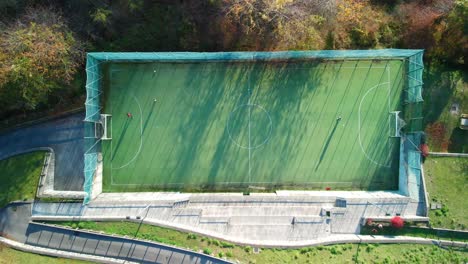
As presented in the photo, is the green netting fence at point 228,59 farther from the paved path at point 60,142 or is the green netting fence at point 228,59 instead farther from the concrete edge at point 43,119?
the concrete edge at point 43,119

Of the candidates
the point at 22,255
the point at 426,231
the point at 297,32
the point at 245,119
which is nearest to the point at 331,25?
the point at 297,32

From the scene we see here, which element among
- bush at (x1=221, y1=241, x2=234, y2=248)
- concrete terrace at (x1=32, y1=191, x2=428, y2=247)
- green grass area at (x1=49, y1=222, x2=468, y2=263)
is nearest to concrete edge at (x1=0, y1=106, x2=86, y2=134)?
concrete terrace at (x1=32, y1=191, x2=428, y2=247)

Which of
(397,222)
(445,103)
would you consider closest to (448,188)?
(397,222)

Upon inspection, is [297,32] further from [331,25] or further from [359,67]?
[359,67]

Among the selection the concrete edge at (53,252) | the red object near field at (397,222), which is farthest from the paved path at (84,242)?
the red object near field at (397,222)

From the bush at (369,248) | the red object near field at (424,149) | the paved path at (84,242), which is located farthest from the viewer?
the red object near field at (424,149)
